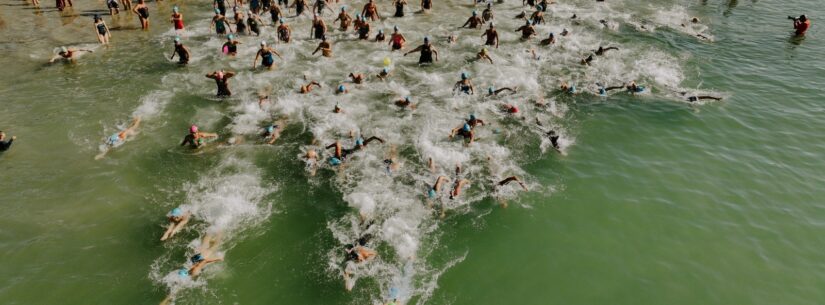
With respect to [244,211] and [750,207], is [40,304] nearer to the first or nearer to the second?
[244,211]

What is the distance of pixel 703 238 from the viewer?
1292cm

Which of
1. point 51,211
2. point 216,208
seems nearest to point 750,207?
point 216,208

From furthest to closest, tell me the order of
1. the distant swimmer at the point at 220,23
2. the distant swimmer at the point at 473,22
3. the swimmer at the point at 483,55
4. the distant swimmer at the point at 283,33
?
the distant swimmer at the point at 473,22, the distant swimmer at the point at 220,23, the distant swimmer at the point at 283,33, the swimmer at the point at 483,55

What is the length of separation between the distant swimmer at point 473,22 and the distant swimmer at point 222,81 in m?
15.0

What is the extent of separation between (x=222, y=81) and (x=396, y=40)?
30.5ft

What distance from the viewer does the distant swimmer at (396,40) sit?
23.2m

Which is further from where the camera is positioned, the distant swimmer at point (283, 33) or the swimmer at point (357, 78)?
the distant swimmer at point (283, 33)

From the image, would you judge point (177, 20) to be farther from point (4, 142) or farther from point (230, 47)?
point (4, 142)

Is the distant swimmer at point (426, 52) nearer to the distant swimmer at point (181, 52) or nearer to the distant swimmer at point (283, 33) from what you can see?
the distant swimmer at point (283, 33)

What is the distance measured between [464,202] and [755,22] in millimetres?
29666

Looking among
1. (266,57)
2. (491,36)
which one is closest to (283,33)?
(266,57)

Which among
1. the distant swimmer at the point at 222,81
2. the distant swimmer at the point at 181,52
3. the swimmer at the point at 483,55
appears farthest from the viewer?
the swimmer at the point at 483,55

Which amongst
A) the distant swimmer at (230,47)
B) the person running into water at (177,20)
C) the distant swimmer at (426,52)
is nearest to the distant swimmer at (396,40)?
the distant swimmer at (426,52)

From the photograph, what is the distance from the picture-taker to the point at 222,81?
18.5 meters
